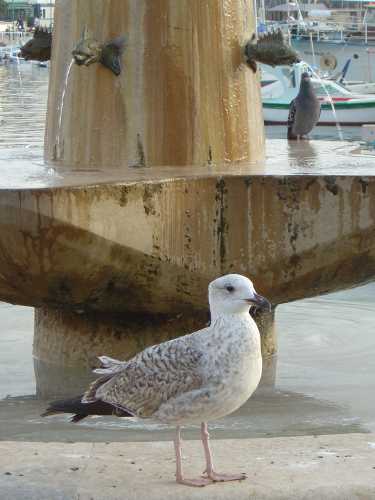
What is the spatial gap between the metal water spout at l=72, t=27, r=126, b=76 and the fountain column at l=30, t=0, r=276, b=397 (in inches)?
2.0

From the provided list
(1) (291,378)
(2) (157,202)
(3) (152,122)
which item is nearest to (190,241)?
A: (2) (157,202)

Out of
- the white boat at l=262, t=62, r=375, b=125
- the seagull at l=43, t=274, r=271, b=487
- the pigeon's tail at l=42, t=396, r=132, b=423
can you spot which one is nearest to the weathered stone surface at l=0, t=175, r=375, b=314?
the pigeon's tail at l=42, t=396, r=132, b=423

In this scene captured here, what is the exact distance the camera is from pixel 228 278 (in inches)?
179

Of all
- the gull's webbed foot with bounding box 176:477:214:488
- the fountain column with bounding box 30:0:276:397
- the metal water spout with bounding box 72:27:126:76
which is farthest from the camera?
the metal water spout with bounding box 72:27:126:76

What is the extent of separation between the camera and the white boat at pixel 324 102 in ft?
113

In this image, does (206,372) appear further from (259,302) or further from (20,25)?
(20,25)

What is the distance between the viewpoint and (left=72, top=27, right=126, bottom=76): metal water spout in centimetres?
Result: 729

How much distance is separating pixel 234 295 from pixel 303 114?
8.08m

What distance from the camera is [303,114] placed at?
40.8 feet

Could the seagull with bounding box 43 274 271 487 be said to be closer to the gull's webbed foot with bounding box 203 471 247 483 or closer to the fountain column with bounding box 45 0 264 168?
the gull's webbed foot with bounding box 203 471 247 483

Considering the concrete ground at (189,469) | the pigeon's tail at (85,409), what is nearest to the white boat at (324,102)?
the concrete ground at (189,469)

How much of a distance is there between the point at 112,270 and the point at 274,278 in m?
0.94

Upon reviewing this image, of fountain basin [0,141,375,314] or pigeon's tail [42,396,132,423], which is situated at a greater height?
fountain basin [0,141,375,314]

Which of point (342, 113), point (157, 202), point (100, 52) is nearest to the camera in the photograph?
point (157, 202)
